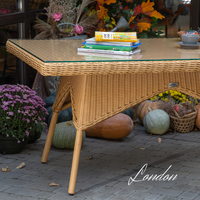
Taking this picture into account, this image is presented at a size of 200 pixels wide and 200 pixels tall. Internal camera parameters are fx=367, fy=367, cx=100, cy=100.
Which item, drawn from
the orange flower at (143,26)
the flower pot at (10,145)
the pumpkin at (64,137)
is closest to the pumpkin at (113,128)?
the pumpkin at (64,137)

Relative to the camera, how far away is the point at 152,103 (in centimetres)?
430

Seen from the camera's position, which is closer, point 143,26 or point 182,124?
point 182,124

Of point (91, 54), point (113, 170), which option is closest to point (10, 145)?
point (113, 170)

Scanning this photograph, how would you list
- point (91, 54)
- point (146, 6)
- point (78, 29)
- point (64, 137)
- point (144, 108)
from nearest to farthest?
point (91, 54), point (64, 137), point (144, 108), point (78, 29), point (146, 6)

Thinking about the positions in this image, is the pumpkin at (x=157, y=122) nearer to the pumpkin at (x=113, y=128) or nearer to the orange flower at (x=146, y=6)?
the pumpkin at (x=113, y=128)

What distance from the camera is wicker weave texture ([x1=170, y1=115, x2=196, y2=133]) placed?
13.0 ft

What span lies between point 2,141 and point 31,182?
2.17ft

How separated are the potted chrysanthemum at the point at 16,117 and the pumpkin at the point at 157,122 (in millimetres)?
1190

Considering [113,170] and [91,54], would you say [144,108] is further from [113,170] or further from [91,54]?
[91,54]

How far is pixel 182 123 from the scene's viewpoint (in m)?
3.96

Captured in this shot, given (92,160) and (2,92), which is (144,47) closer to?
(92,160)

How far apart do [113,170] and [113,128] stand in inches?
30.3

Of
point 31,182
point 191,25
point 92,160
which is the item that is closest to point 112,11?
point 191,25

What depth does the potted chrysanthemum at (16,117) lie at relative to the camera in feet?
10.5
